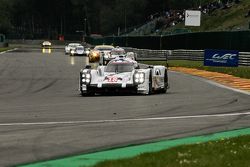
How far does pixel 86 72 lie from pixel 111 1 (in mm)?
139464

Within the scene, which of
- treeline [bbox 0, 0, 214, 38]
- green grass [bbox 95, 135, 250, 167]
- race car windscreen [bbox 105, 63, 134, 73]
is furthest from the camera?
treeline [bbox 0, 0, 214, 38]

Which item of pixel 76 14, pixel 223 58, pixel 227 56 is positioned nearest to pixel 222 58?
pixel 223 58

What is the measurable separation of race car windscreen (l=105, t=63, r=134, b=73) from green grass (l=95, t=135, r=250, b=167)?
985 centimetres

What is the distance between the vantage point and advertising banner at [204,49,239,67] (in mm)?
31828

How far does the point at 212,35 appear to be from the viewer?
4022cm

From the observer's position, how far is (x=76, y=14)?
16400 cm

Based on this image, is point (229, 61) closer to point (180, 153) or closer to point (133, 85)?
point (133, 85)

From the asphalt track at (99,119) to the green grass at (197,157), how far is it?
44.1 inches

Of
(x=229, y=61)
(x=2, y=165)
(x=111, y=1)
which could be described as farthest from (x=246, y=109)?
(x=111, y=1)

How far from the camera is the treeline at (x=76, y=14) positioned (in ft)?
441

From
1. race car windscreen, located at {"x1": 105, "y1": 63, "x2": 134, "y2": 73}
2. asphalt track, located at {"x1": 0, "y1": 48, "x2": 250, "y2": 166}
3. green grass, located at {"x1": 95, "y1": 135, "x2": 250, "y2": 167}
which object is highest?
race car windscreen, located at {"x1": 105, "y1": 63, "x2": 134, "y2": 73}

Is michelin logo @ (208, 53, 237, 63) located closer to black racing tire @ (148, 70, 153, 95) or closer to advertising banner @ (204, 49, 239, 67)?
advertising banner @ (204, 49, 239, 67)

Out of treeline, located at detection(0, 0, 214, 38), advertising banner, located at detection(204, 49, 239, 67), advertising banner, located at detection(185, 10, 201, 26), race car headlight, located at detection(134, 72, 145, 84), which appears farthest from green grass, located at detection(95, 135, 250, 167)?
treeline, located at detection(0, 0, 214, 38)

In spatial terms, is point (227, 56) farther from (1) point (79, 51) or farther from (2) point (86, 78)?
(1) point (79, 51)
